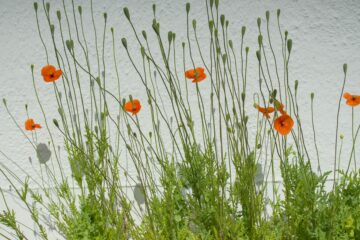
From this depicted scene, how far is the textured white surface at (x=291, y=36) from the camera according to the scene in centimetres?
209

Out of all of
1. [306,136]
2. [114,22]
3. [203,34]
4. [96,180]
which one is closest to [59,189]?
[96,180]

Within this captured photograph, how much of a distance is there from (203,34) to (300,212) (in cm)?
104

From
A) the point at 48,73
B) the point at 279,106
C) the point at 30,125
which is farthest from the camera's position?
the point at 30,125

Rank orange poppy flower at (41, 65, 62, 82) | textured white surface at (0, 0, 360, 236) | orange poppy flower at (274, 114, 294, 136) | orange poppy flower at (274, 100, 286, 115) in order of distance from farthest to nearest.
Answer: textured white surface at (0, 0, 360, 236), orange poppy flower at (41, 65, 62, 82), orange poppy flower at (274, 114, 294, 136), orange poppy flower at (274, 100, 286, 115)

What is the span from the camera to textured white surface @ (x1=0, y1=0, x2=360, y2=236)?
2090 millimetres

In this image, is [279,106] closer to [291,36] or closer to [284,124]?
[284,124]

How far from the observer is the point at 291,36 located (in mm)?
2115

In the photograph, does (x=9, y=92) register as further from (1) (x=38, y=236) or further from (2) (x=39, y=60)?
(1) (x=38, y=236)

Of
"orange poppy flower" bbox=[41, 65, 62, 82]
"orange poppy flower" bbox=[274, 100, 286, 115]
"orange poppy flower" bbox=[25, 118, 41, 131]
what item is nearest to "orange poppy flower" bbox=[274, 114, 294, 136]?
"orange poppy flower" bbox=[274, 100, 286, 115]

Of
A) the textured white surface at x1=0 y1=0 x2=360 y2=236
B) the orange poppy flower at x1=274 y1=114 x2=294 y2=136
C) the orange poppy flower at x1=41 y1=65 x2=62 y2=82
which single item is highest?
the textured white surface at x1=0 y1=0 x2=360 y2=236

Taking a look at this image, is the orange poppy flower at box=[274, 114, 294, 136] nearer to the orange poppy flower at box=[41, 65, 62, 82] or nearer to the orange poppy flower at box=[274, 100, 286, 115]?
the orange poppy flower at box=[274, 100, 286, 115]

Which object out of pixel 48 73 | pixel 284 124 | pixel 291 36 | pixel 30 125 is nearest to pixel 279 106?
pixel 284 124

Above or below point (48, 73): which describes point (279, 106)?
below

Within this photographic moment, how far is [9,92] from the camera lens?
2.30m
